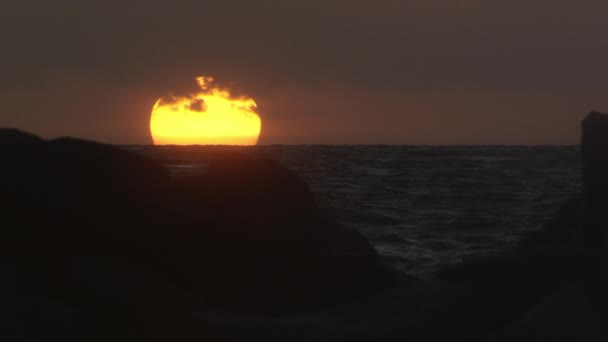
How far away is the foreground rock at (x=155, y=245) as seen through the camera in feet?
21.6

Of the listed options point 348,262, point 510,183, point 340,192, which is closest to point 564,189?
point 510,183

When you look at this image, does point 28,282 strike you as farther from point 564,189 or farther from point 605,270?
point 564,189

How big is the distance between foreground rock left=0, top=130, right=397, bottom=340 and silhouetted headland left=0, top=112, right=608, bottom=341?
1 centimetres

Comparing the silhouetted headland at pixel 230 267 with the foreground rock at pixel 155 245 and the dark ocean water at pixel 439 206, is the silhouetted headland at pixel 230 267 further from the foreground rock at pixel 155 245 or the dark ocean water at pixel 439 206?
the dark ocean water at pixel 439 206

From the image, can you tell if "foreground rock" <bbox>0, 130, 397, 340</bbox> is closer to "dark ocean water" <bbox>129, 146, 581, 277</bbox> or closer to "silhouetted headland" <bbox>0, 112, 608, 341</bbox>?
"silhouetted headland" <bbox>0, 112, 608, 341</bbox>

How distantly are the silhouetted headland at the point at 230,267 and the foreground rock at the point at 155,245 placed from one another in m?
0.01

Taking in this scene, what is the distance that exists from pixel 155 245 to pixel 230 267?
2.75ft

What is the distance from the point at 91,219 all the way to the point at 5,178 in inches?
29.6

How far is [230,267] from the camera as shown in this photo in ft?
26.6

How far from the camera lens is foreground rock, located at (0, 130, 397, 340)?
6.57 metres

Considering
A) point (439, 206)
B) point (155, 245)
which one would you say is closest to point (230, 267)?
point (155, 245)

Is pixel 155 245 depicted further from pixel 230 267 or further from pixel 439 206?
pixel 439 206

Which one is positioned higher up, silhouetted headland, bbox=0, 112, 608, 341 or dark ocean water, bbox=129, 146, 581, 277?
silhouetted headland, bbox=0, 112, 608, 341

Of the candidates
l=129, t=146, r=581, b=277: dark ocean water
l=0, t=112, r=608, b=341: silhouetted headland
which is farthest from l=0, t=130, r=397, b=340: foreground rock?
l=129, t=146, r=581, b=277: dark ocean water
